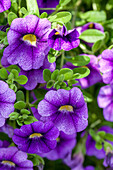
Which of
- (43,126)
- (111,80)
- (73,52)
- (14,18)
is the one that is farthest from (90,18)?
(43,126)

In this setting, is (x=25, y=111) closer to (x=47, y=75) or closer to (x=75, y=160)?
(x=47, y=75)

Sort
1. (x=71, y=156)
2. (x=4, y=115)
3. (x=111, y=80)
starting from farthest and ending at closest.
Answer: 1. (x=71, y=156)
2. (x=111, y=80)
3. (x=4, y=115)

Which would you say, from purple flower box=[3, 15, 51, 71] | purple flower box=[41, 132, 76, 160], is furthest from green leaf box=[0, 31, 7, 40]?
purple flower box=[41, 132, 76, 160]

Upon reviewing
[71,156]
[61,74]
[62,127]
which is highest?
→ [61,74]

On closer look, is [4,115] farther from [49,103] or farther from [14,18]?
[14,18]

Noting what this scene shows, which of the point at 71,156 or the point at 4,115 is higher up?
the point at 4,115

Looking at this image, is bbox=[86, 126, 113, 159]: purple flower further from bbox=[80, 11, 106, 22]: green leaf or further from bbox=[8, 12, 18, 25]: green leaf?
bbox=[8, 12, 18, 25]: green leaf
